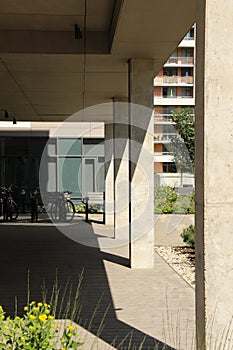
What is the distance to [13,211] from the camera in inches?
701

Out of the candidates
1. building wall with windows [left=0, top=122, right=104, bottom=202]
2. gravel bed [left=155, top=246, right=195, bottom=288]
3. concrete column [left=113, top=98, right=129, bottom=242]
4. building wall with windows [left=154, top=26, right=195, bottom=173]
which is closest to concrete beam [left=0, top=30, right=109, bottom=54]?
gravel bed [left=155, top=246, right=195, bottom=288]

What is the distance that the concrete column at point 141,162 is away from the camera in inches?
345

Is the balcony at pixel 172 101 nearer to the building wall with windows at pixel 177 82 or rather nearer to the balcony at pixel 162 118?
the building wall with windows at pixel 177 82

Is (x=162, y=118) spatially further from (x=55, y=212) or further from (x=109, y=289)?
(x=109, y=289)

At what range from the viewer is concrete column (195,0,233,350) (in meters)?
3.47

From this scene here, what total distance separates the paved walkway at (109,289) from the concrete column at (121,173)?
15.3 inches

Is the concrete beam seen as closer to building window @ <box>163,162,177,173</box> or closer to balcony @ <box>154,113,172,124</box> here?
building window @ <box>163,162,177,173</box>

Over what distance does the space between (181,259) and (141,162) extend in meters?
2.43

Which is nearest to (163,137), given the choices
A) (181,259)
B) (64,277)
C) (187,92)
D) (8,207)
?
(187,92)

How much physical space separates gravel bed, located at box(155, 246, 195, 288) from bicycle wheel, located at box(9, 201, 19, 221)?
21.2 ft

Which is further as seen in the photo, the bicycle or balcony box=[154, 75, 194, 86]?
balcony box=[154, 75, 194, 86]

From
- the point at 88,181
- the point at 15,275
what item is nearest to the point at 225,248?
the point at 15,275

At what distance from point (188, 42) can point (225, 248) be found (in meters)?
62.4

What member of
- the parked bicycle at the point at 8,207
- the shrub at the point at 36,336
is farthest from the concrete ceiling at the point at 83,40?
the parked bicycle at the point at 8,207
